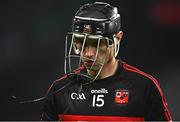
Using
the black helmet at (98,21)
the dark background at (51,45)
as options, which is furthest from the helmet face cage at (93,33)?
the dark background at (51,45)

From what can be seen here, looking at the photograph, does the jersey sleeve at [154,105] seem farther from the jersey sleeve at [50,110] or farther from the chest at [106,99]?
the jersey sleeve at [50,110]

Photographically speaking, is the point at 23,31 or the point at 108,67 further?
the point at 23,31

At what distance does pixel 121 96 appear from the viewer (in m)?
2.29

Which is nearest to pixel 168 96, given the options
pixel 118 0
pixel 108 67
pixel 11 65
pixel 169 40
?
pixel 169 40

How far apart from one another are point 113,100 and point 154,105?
200 millimetres

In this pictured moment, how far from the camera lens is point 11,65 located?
13.5 ft

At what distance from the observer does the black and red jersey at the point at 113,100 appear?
2252mm

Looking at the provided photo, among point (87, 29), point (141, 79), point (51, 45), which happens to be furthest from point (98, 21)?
point (51, 45)

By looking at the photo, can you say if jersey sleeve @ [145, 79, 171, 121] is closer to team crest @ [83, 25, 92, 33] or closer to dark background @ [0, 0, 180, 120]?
team crest @ [83, 25, 92, 33]

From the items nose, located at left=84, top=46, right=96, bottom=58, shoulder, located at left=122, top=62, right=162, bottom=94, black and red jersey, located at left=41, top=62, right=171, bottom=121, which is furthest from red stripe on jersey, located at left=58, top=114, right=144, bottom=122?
nose, located at left=84, top=46, right=96, bottom=58

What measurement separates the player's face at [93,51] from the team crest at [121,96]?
175mm

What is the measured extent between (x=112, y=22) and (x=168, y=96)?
1.87 meters

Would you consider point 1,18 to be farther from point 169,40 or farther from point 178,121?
point 178,121

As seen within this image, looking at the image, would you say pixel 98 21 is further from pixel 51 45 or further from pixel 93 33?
pixel 51 45
